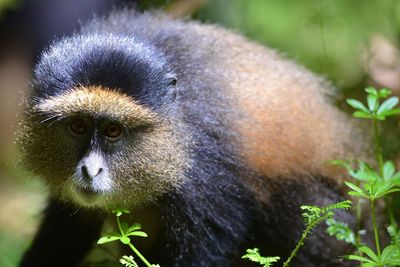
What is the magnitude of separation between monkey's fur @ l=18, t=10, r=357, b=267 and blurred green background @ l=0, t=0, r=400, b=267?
80cm

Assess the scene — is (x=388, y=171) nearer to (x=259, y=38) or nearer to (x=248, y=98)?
(x=248, y=98)

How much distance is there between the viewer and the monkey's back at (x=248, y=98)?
4527mm

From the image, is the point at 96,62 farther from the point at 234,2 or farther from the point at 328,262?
the point at 234,2

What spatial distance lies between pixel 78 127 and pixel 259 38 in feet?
12.0

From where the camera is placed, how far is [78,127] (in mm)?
3953

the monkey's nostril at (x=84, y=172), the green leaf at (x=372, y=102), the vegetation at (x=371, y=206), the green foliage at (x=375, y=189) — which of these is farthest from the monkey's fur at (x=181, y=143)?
the green leaf at (x=372, y=102)

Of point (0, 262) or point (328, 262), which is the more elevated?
point (328, 262)

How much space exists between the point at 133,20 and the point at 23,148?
138 cm

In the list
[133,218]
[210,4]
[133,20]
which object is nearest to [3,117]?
[210,4]

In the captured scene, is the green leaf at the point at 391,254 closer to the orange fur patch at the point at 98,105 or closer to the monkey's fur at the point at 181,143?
the monkey's fur at the point at 181,143

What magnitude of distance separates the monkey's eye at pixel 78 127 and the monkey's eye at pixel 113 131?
13 centimetres

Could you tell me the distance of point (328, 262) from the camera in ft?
16.2

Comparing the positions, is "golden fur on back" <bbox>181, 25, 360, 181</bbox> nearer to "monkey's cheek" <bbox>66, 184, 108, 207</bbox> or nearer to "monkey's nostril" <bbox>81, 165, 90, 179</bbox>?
"monkey's cheek" <bbox>66, 184, 108, 207</bbox>

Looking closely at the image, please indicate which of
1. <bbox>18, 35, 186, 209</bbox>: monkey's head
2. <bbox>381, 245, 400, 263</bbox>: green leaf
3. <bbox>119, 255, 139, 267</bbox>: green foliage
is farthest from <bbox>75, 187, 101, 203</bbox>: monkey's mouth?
<bbox>381, 245, 400, 263</bbox>: green leaf
